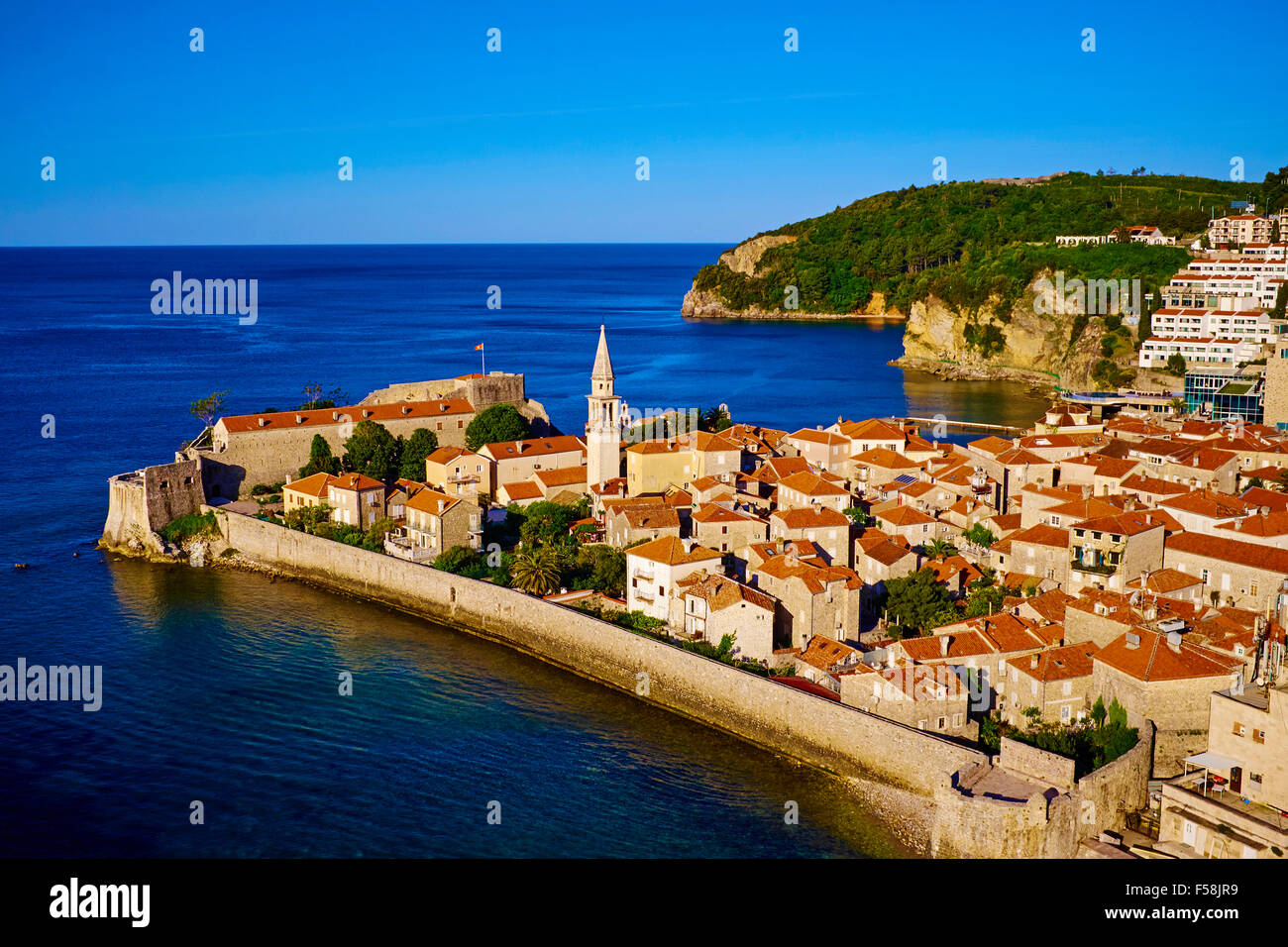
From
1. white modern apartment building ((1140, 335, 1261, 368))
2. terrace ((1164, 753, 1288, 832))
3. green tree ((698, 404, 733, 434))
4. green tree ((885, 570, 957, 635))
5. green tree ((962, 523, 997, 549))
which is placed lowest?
terrace ((1164, 753, 1288, 832))

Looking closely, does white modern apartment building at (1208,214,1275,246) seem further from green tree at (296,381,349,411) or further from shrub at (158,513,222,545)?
shrub at (158,513,222,545)

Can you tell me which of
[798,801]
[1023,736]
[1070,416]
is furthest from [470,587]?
[1070,416]

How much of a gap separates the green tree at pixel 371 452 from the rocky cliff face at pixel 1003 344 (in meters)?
39.6

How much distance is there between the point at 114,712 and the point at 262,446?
1426 cm

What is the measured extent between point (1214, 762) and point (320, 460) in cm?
2585

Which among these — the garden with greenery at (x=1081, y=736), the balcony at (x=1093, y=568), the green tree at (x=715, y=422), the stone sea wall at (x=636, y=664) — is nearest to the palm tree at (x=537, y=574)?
the stone sea wall at (x=636, y=664)

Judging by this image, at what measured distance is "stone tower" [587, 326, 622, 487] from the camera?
3119 cm

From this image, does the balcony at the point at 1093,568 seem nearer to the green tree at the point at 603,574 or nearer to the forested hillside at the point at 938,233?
the green tree at the point at 603,574

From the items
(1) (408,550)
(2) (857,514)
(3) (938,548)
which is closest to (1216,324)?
(2) (857,514)

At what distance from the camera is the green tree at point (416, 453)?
3406cm

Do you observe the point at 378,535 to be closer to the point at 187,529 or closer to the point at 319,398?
the point at 187,529

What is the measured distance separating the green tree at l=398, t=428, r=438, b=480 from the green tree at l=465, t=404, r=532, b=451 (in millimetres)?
1547

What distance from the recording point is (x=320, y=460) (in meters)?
33.7

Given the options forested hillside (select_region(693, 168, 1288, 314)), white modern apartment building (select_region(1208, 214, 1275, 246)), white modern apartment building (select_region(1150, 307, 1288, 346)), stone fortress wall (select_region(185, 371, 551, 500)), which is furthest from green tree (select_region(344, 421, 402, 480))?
white modern apartment building (select_region(1208, 214, 1275, 246))
